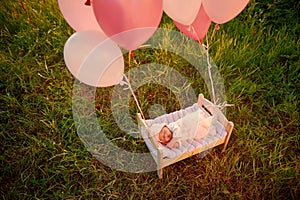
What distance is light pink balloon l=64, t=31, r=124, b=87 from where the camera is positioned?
128 cm

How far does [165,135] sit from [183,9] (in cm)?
63

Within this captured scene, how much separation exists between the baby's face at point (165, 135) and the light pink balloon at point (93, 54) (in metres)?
0.43

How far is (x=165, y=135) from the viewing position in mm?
1576

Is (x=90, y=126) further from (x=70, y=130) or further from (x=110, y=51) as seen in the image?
(x=110, y=51)

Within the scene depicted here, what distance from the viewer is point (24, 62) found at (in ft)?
7.83

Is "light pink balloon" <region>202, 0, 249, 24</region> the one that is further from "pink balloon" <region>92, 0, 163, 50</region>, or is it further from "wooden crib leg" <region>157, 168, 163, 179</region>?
"wooden crib leg" <region>157, 168, 163, 179</region>

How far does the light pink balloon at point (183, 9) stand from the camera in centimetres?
124

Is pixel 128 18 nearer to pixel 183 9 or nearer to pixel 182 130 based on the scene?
pixel 183 9

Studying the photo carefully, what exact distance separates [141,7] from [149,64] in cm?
124

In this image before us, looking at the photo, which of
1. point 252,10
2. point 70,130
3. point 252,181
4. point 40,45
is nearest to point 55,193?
point 70,130

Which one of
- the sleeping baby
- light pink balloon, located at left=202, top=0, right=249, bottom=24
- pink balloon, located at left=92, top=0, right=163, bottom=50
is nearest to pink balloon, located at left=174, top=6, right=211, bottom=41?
light pink balloon, located at left=202, top=0, right=249, bottom=24

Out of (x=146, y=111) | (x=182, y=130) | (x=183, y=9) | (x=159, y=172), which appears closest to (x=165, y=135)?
(x=182, y=130)

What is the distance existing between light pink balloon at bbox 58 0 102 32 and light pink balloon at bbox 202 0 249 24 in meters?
0.48

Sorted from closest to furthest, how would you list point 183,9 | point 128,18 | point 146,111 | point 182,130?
point 128,18, point 183,9, point 182,130, point 146,111
